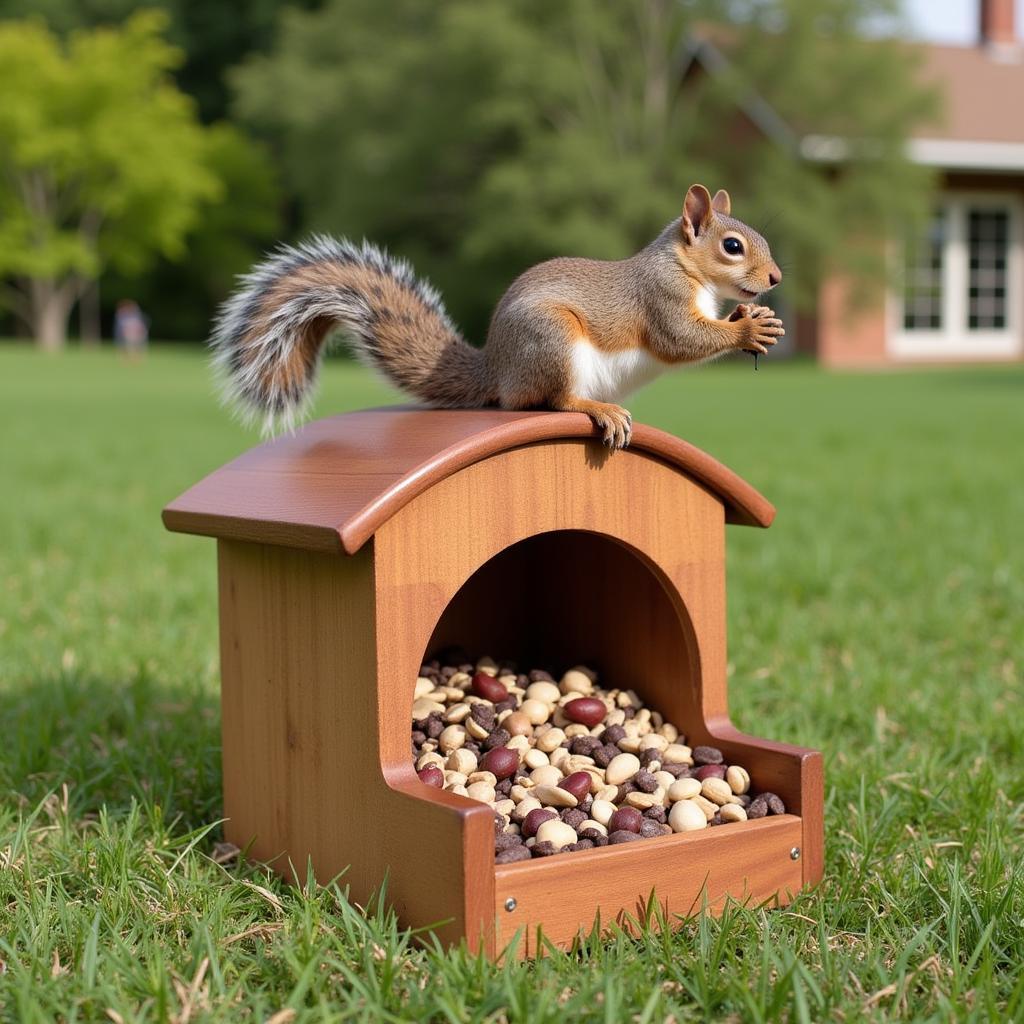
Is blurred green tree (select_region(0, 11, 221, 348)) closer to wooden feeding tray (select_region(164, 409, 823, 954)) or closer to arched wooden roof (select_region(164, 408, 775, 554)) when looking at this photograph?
arched wooden roof (select_region(164, 408, 775, 554))

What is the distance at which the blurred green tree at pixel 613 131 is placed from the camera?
23094 millimetres

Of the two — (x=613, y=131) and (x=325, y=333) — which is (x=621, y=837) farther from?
(x=613, y=131)

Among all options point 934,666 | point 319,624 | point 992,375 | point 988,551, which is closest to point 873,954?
point 319,624

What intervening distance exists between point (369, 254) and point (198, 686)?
1321 mm

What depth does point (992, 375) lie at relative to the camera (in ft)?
63.0

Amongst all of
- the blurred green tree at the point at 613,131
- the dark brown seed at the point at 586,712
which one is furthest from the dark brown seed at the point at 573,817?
the blurred green tree at the point at 613,131

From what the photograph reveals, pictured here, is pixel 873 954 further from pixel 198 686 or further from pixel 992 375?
pixel 992 375

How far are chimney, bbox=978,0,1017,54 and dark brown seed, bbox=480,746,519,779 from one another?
27.3 metres

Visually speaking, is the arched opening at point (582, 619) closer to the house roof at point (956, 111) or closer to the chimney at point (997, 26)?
the house roof at point (956, 111)

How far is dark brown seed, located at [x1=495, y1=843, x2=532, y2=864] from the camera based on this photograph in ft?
6.44

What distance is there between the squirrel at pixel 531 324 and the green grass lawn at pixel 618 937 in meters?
0.75

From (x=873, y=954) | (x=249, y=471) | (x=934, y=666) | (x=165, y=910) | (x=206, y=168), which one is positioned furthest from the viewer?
(x=206, y=168)

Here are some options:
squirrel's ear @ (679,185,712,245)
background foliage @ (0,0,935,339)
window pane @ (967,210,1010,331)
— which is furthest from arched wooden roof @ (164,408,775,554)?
window pane @ (967,210,1010,331)

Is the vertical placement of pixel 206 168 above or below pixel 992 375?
above
